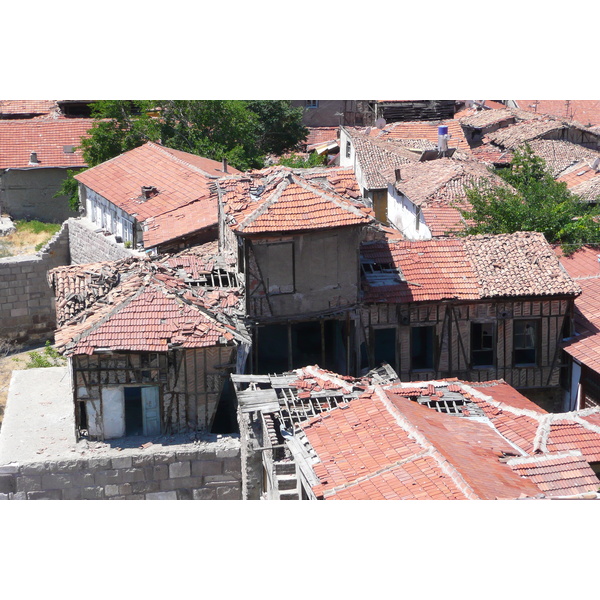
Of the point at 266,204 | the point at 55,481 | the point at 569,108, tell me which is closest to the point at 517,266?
the point at 266,204

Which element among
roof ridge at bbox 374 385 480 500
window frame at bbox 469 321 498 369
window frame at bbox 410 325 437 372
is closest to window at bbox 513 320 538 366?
window frame at bbox 469 321 498 369

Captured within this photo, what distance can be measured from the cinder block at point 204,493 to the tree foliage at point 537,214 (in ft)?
45.5

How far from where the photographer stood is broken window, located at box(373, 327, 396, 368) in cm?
2573

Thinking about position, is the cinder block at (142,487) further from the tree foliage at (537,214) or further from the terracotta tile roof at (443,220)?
the terracotta tile roof at (443,220)

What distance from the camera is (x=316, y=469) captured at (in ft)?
56.6

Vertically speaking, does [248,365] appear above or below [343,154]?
below

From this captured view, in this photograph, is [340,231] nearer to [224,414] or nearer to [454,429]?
[224,414]

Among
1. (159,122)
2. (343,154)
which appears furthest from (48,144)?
(343,154)

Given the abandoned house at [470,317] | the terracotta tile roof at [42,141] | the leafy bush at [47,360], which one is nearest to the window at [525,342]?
the abandoned house at [470,317]

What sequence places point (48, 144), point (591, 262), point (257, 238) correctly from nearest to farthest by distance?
point (257, 238) < point (591, 262) < point (48, 144)

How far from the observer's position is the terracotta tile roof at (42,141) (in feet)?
148

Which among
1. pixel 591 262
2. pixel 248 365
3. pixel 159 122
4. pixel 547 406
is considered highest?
pixel 159 122

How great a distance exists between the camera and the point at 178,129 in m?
43.8

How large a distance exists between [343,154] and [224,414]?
27.2m
